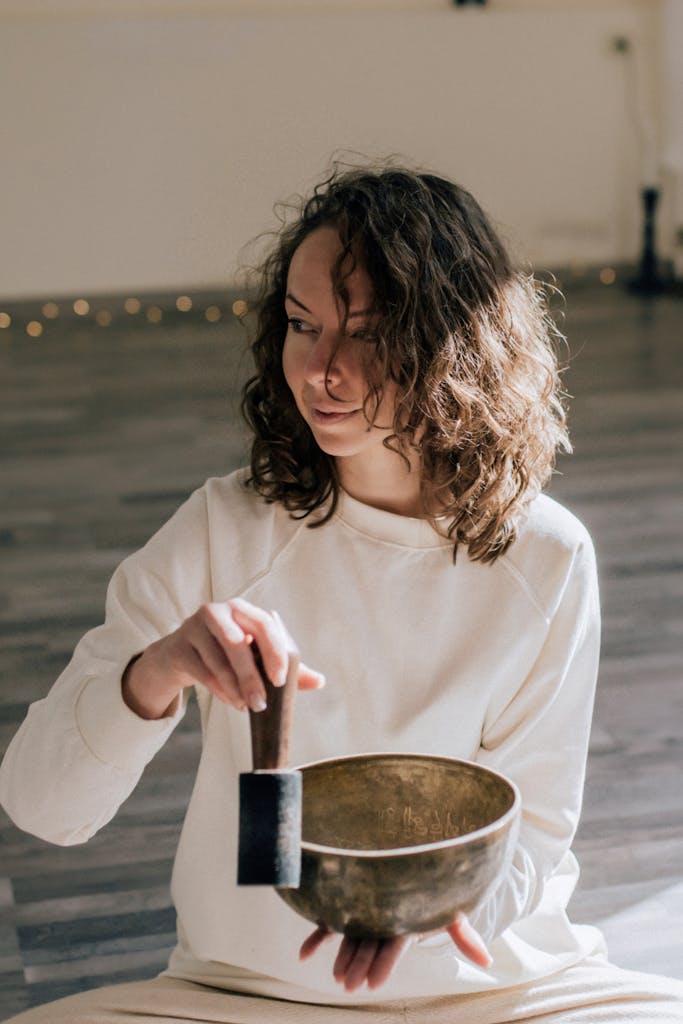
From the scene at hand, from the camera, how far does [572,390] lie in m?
5.18

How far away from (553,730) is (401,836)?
0.84 ft

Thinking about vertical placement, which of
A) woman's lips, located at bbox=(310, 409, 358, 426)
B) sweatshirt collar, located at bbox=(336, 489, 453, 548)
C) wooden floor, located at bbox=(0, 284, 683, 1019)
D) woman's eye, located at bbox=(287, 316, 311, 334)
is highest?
woman's eye, located at bbox=(287, 316, 311, 334)

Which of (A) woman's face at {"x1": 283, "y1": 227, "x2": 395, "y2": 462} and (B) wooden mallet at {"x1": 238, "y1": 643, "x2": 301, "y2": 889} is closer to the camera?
(B) wooden mallet at {"x1": 238, "y1": 643, "x2": 301, "y2": 889}

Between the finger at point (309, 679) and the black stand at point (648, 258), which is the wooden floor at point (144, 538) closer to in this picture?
the black stand at point (648, 258)

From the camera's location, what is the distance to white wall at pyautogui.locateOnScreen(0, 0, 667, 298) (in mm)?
6523

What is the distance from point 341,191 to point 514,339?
0.21 metres

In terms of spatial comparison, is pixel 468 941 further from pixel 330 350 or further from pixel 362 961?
pixel 330 350

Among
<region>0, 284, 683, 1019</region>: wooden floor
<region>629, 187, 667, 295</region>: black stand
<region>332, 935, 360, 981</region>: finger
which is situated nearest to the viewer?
<region>332, 935, 360, 981</region>: finger

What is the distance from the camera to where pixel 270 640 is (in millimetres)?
927

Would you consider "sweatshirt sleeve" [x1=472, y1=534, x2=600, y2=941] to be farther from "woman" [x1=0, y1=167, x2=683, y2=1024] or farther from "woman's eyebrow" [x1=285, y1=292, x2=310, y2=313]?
"woman's eyebrow" [x1=285, y1=292, x2=310, y2=313]

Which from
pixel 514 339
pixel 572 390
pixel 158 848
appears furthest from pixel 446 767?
pixel 572 390

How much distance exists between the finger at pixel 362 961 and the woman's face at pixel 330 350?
0.46m

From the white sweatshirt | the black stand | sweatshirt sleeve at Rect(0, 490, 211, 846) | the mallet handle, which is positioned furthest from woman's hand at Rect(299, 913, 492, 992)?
the black stand

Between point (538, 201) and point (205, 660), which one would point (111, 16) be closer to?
point (538, 201)
